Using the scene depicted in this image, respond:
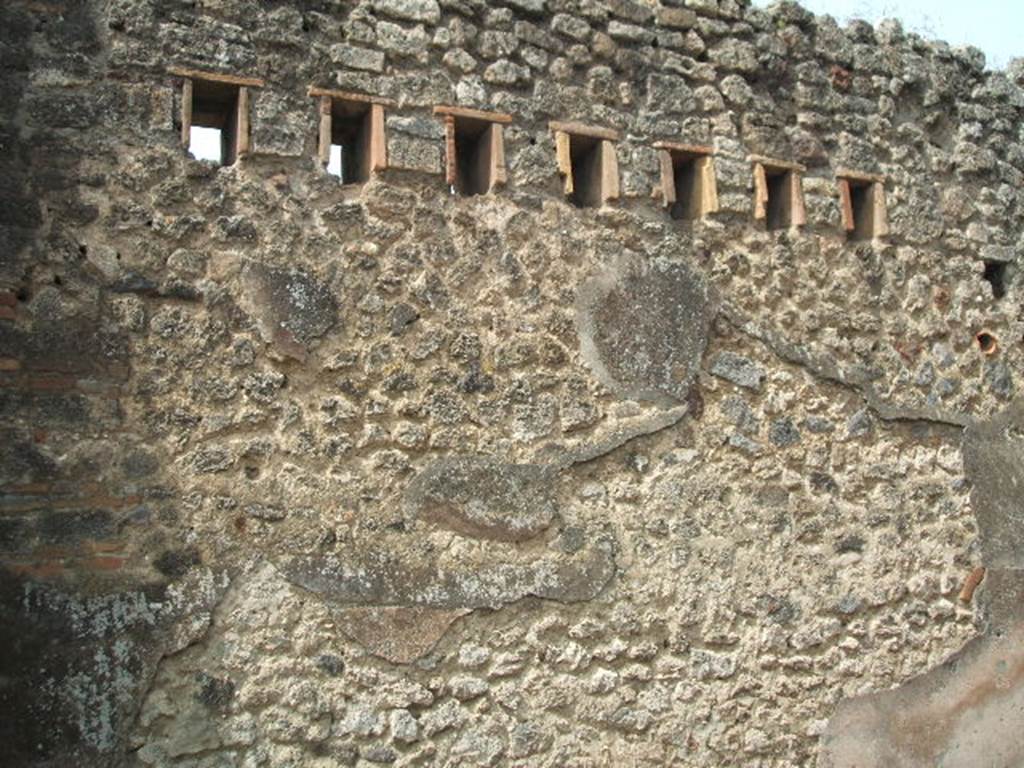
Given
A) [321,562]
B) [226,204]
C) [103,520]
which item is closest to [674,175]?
[226,204]

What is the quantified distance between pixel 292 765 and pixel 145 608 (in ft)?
2.12

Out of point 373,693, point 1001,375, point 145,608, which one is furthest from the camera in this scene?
point 1001,375

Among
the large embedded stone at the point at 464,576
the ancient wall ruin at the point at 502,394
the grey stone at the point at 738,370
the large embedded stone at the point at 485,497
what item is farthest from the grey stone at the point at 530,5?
the large embedded stone at the point at 464,576

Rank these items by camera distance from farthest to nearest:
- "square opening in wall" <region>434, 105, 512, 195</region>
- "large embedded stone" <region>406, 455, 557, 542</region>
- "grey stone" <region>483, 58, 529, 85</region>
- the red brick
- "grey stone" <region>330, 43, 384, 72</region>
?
"grey stone" <region>483, 58, 529, 85</region>
"square opening in wall" <region>434, 105, 512, 195</region>
"grey stone" <region>330, 43, 384, 72</region>
"large embedded stone" <region>406, 455, 557, 542</region>
the red brick

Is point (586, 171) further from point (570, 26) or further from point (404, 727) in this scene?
point (404, 727)

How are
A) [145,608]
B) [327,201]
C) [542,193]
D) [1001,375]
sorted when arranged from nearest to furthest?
[145,608]
[327,201]
[542,193]
[1001,375]

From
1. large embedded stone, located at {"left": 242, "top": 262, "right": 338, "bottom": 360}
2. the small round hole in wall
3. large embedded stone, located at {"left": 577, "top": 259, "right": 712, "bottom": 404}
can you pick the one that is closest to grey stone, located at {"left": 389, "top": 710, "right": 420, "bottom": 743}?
large embedded stone, located at {"left": 242, "top": 262, "right": 338, "bottom": 360}

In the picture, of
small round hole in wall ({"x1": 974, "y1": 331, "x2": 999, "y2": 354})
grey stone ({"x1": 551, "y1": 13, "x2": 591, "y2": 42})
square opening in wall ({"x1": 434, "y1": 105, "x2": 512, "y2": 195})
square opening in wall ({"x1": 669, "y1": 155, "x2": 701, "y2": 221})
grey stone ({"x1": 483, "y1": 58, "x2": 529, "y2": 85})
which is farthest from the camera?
small round hole in wall ({"x1": 974, "y1": 331, "x2": 999, "y2": 354})

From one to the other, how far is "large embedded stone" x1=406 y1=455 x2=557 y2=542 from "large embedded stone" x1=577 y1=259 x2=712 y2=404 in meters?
0.48

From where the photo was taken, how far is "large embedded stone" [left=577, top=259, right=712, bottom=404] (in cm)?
436

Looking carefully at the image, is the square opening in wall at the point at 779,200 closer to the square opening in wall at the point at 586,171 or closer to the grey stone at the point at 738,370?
the grey stone at the point at 738,370

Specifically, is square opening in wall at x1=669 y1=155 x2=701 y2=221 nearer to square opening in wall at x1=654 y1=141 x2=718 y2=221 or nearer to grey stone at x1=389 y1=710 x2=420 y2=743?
square opening in wall at x1=654 y1=141 x2=718 y2=221

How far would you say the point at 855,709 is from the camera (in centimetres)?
462

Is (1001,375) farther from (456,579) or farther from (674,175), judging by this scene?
(456,579)
